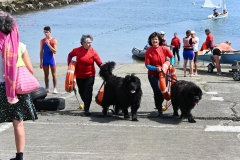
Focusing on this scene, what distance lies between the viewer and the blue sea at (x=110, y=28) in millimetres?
36094

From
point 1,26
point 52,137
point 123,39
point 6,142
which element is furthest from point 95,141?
point 123,39

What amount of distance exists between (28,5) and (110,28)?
24.5 m

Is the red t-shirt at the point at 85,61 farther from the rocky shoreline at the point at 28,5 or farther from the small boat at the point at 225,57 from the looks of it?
the rocky shoreline at the point at 28,5

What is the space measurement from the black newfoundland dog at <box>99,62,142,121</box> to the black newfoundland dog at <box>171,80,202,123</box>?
0.69m

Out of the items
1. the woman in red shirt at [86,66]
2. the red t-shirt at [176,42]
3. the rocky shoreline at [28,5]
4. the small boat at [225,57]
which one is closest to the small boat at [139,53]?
the red t-shirt at [176,42]

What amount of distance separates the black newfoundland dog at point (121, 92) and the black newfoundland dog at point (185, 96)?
2.28ft

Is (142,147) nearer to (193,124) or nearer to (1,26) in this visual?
(193,124)

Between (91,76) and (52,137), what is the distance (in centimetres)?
241

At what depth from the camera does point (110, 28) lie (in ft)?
177

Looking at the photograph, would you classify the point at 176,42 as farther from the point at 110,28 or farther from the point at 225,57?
the point at 110,28

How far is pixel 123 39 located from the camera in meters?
43.0

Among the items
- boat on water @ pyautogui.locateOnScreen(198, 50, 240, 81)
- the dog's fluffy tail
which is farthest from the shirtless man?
boat on water @ pyautogui.locateOnScreen(198, 50, 240, 81)

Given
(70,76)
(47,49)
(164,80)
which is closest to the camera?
(164,80)

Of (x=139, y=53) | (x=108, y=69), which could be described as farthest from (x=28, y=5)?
(x=108, y=69)
